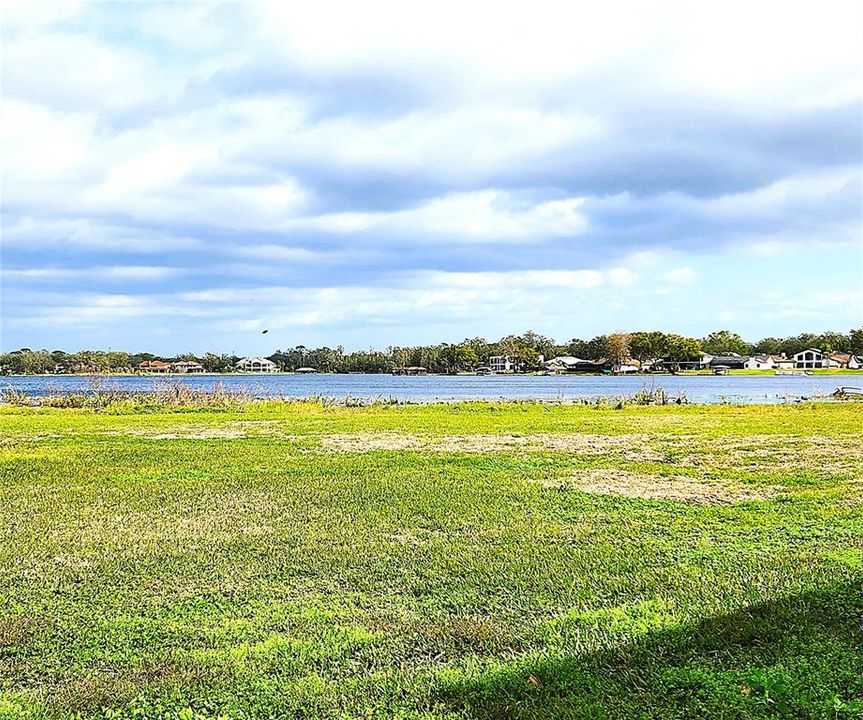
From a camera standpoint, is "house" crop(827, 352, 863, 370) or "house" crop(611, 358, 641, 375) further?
"house" crop(611, 358, 641, 375)

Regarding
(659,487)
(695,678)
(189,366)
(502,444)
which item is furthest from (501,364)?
(695,678)

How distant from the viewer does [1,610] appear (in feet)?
17.0

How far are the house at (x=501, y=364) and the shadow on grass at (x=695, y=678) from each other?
12392 centimetres

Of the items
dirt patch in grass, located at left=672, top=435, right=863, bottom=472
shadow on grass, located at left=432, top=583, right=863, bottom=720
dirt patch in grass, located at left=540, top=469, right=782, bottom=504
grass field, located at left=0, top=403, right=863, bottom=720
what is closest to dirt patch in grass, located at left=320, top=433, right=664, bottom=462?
dirt patch in grass, located at left=672, top=435, right=863, bottom=472

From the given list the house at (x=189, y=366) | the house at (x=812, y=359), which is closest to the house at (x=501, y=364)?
the house at (x=812, y=359)

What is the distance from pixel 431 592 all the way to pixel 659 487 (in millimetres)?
5362

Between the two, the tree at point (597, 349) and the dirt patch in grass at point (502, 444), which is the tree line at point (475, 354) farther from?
the dirt patch in grass at point (502, 444)

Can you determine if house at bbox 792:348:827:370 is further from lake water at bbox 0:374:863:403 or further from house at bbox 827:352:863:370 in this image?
lake water at bbox 0:374:863:403

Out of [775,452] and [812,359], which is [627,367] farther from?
Answer: [775,452]

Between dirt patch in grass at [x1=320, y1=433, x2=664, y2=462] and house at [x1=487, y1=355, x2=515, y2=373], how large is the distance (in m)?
111

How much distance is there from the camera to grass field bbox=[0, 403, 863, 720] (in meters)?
3.95

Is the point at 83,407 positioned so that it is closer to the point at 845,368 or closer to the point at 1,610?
the point at 1,610

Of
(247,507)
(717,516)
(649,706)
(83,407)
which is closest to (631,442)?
(717,516)

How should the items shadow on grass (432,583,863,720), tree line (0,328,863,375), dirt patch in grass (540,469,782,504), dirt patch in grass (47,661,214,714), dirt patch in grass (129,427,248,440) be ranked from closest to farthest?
shadow on grass (432,583,863,720) < dirt patch in grass (47,661,214,714) < dirt patch in grass (540,469,782,504) < dirt patch in grass (129,427,248,440) < tree line (0,328,863,375)
